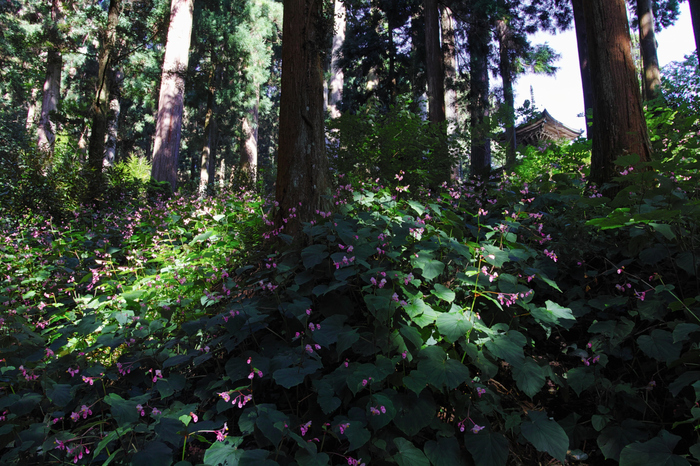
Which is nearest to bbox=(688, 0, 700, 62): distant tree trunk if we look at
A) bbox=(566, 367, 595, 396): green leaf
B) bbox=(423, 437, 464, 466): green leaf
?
bbox=(566, 367, 595, 396): green leaf

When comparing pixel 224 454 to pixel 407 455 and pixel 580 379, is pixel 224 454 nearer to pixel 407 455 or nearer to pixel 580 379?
pixel 407 455

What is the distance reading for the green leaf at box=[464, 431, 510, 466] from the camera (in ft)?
5.46

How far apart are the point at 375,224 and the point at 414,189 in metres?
2.80

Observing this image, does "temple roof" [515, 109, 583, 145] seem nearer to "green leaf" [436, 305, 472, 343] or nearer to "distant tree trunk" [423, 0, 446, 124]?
"distant tree trunk" [423, 0, 446, 124]

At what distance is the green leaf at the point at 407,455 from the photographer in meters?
1.61

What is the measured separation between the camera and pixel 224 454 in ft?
4.98

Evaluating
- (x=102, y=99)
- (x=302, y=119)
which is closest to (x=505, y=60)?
(x=102, y=99)

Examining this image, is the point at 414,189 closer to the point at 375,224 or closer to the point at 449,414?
the point at 375,224

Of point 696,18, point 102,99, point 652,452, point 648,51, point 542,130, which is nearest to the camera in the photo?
point 652,452

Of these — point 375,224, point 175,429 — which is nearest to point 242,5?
point 375,224

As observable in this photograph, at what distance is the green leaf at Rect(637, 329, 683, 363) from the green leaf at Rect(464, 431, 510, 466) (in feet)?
2.89

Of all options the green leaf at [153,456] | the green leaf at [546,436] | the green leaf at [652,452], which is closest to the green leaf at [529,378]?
the green leaf at [546,436]

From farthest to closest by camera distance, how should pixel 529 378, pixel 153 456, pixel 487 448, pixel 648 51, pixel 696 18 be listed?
pixel 648 51
pixel 696 18
pixel 529 378
pixel 487 448
pixel 153 456

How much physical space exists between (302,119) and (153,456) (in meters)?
2.94
